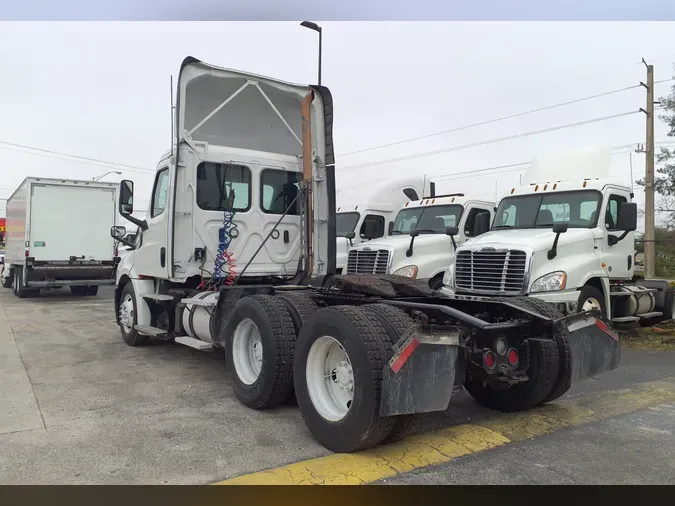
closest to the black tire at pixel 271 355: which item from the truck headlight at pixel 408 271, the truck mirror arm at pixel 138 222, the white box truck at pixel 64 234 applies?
the truck mirror arm at pixel 138 222

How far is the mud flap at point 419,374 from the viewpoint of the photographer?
370 cm

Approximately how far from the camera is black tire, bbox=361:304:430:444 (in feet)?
12.9

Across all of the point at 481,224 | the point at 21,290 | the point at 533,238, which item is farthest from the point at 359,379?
the point at 21,290

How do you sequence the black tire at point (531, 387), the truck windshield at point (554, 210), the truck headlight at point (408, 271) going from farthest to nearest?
the truck headlight at point (408, 271) < the truck windshield at point (554, 210) < the black tire at point (531, 387)

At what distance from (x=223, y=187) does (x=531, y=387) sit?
460cm

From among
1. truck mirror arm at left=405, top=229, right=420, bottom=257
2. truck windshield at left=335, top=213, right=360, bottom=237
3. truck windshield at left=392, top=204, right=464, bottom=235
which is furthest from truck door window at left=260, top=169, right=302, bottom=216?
truck windshield at left=335, top=213, right=360, bottom=237

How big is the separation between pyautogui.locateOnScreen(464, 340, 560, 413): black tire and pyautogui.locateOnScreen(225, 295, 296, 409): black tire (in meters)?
1.65

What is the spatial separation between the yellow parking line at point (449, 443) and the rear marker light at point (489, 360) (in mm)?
671

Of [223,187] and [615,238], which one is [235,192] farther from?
[615,238]

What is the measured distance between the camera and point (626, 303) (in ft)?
32.0

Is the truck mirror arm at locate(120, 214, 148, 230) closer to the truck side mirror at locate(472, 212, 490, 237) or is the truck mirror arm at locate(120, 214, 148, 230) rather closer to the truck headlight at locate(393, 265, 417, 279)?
the truck headlight at locate(393, 265, 417, 279)

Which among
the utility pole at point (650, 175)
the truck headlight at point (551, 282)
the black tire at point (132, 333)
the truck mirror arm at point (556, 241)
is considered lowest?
the black tire at point (132, 333)

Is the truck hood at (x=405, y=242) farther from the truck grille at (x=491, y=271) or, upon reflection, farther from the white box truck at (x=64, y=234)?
the white box truck at (x=64, y=234)

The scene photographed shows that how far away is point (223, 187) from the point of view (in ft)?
24.1
